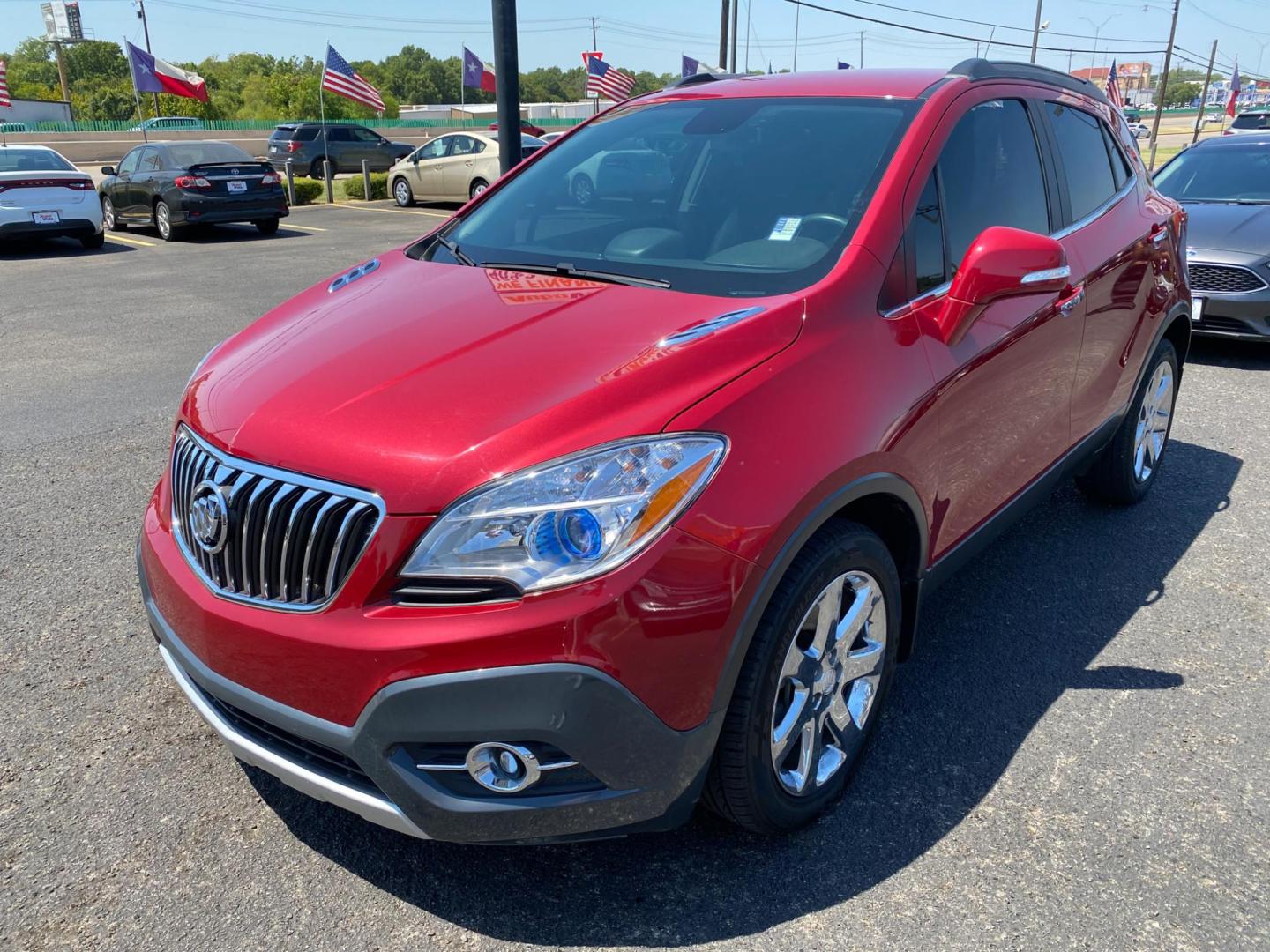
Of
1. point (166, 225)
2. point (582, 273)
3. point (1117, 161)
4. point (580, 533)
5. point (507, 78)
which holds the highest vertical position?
point (507, 78)

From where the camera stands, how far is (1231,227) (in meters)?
7.71

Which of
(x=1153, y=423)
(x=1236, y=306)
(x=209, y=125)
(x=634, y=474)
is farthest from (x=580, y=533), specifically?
(x=209, y=125)

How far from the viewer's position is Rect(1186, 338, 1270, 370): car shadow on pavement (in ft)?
25.0

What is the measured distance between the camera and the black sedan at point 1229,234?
7227 millimetres

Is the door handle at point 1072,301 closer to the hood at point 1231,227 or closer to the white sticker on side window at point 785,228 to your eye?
the white sticker on side window at point 785,228

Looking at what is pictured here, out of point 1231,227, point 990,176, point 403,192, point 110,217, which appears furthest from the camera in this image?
point 403,192

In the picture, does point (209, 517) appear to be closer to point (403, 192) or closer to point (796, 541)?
point (796, 541)

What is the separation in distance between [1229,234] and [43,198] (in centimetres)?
1403

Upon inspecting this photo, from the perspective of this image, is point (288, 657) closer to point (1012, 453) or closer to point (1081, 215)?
point (1012, 453)

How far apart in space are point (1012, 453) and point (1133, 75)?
186 metres

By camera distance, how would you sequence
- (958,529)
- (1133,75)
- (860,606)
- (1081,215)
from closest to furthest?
(860,606), (958,529), (1081,215), (1133,75)

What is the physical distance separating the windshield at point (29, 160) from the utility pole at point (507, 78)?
8.64 metres

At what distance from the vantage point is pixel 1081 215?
385 cm

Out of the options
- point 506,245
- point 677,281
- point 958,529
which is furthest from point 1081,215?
point 506,245
